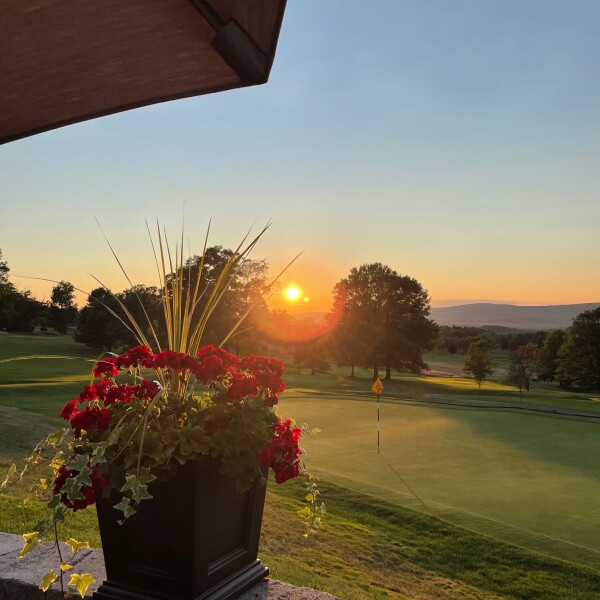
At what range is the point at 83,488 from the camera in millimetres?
2375

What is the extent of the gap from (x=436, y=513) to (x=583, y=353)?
34737 millimetres

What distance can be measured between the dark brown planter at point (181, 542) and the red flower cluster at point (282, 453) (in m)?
0.17

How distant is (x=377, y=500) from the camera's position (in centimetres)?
689

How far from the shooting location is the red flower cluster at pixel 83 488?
2322mm

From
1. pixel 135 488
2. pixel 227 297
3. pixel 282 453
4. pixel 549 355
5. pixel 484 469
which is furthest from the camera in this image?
pixel 549 355

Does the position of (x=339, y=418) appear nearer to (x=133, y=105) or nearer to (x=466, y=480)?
(x=466, y=480)

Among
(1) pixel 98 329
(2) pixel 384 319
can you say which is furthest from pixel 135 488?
(1) pixel 98 329

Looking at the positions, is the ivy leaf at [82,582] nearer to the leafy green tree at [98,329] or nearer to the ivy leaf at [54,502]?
the ivy leaf at [54,502]

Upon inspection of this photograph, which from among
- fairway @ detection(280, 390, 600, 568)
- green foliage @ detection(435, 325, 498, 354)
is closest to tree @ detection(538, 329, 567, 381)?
green foliage @ detection(435, 325, 498, 354)

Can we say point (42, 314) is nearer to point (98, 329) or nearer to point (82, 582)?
point (98, 329)

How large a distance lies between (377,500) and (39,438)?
4.95 meters

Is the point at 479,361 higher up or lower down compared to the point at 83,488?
higher up

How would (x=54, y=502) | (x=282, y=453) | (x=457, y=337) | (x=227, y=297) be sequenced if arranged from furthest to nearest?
(x=457, y=337), (x=227, y=297), (x=282, y=453), (x=54, y=502)

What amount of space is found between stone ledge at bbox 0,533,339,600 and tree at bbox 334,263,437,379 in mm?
37053
